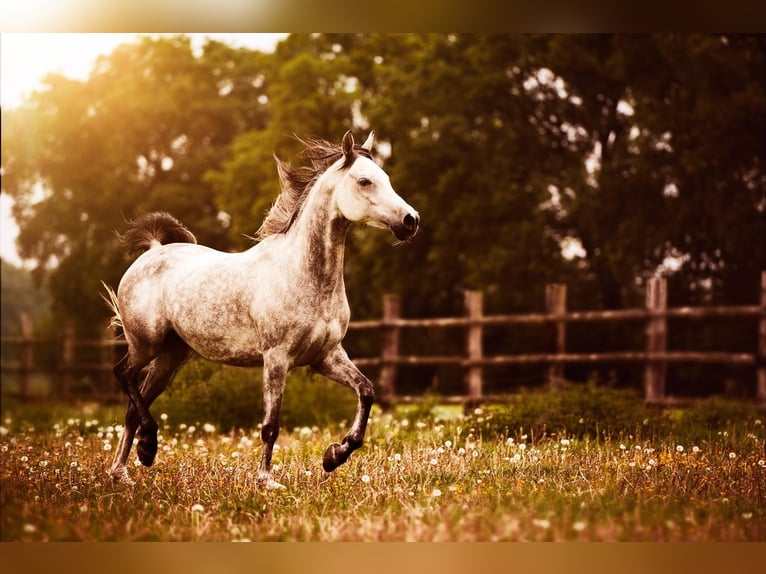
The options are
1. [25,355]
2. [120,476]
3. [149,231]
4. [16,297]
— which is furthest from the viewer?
[16,297]

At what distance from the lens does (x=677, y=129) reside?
13430 mm

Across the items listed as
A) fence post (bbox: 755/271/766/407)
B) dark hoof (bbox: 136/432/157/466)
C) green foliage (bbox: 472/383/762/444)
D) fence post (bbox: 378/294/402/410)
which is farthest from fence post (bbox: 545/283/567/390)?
dark hoof (bbox: 136/432/157/466)

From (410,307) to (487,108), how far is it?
4.28m

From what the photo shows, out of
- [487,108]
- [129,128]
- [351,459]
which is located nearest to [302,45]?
[129,128]

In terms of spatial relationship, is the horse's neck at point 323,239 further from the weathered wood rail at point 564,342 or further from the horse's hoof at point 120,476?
the weathered wood rail at point 564,342

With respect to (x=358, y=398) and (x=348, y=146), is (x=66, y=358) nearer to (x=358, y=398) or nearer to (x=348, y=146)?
(x=358, y=398)

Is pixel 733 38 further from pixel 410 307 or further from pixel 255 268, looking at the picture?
pixel 255 268

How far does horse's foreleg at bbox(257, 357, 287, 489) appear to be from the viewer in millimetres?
4953

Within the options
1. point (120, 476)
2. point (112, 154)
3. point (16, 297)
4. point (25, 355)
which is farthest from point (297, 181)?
point (112, 154)

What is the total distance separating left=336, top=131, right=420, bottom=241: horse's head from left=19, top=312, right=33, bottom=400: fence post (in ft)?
39.9

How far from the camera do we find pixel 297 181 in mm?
5465

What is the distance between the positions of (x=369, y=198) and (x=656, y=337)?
248 inches

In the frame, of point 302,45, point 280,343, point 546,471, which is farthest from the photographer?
point 302,45

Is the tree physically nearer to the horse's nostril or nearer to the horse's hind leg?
the horse's hind leg
